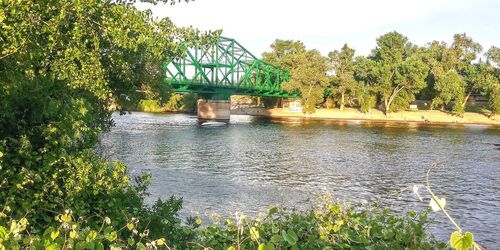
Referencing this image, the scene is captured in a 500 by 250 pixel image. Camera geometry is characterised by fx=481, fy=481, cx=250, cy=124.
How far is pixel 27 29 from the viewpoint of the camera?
8680mm

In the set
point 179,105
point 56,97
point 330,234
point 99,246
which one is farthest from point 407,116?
point 99,246

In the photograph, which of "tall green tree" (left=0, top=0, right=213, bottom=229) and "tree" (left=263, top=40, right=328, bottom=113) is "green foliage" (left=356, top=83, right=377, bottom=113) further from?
"tall green tree" (left=0, top=0, right=213, bottom=229)

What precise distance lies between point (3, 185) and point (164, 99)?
31336mm

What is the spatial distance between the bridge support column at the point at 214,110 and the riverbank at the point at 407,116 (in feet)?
72.0

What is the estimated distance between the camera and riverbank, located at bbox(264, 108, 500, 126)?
10794 cm

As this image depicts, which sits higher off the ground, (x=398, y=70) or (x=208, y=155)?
(x=398, y=70)

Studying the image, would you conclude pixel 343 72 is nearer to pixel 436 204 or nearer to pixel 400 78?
pixel 400 78

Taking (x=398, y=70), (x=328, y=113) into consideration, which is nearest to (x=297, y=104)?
(x=328, y=113)

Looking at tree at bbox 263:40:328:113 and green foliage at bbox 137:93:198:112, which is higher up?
tree at bbox 263:40:328:113

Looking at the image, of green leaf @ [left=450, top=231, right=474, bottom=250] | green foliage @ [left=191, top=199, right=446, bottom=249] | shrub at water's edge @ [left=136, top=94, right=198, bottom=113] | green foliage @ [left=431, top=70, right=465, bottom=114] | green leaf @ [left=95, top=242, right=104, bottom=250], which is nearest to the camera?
green leaf @ [left=450, top=231, right=474, bottom=250]

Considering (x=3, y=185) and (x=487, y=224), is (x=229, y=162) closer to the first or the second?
(x=487, y=224)

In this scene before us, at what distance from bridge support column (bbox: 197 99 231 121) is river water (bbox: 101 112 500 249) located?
176 feet

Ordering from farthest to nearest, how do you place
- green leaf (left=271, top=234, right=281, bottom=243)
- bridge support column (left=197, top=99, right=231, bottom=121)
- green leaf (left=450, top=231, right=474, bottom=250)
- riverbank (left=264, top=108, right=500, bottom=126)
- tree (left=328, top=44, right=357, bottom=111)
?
1. tree (left=328, top=44, right=357, bottom=111)
2. bridge support column (left=197, top=99, right=231, bottom=121)
3. riverbank (left=264, top=108, right=500, bottom=126)
4. green leaf (left=271, top=234, right=281, bottom=243)
5. green leaf (left=450, top=231, right=474, bottom=250)

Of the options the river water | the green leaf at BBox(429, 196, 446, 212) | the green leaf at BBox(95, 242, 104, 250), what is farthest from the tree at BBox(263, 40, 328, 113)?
the green leaf at BBox(429, 196, 446, 212)
